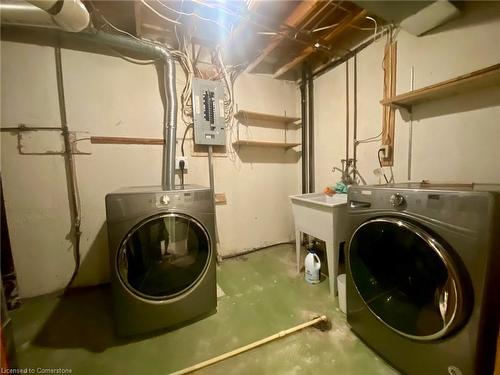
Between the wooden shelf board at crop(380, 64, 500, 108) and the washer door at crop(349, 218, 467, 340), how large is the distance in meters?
0.88

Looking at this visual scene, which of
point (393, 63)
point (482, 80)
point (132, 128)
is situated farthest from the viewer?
point (132, 128)

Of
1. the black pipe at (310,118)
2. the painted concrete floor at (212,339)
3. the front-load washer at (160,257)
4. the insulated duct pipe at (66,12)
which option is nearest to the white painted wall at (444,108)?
the black pipe at (310,118)

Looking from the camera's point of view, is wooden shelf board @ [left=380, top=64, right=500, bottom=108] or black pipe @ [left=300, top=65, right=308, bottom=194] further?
black pipe @ [left=300, top=65, right=308, bottom=194]

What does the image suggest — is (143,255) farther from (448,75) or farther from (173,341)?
(448,75)

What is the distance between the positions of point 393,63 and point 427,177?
35.9 inches

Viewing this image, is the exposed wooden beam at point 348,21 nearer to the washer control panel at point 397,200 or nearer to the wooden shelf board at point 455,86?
the wooden shelf board at point 455,86

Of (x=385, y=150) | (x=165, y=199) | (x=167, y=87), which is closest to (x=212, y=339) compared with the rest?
(x=165, y=199)

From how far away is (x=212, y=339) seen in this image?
1245 mm

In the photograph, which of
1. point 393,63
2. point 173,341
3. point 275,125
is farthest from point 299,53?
point 173,341

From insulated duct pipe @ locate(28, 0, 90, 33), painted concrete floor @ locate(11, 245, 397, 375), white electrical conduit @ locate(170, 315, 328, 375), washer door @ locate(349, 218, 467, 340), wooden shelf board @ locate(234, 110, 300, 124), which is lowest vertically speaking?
painted concrete floor @ locate(11, 245, 397, 375)

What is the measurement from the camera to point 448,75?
136cm

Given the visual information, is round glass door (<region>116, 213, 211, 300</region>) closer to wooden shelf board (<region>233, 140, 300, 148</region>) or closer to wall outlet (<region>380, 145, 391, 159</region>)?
wooden shelf board (<region>233, 140, 300, 148</region>)

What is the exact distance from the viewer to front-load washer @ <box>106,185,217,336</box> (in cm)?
114

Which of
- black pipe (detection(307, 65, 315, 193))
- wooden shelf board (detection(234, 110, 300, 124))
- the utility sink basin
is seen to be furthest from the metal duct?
black pipe (detection(307, 65, 315, 193))
